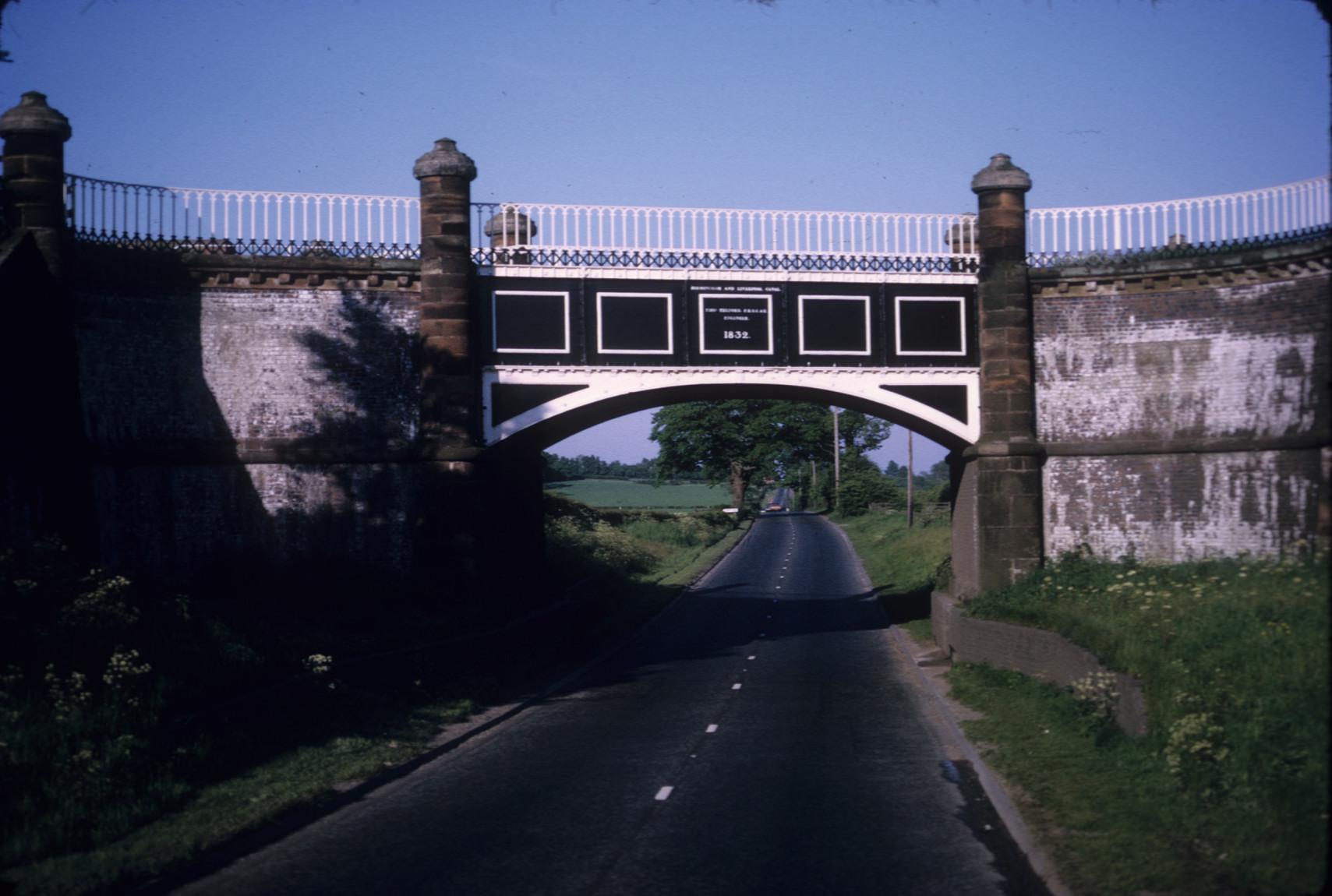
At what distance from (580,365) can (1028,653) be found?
9816 millimetres

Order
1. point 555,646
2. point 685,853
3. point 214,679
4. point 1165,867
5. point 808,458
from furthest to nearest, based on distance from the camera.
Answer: point 808,458 → point 555,646 → point 214,679 → point 685,853 → point 1165,867

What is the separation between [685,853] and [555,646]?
50.5 feet

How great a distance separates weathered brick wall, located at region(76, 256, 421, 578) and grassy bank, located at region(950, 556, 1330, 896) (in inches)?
466

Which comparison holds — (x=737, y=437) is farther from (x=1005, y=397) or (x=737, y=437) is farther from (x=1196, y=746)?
(x=1196, y=746)

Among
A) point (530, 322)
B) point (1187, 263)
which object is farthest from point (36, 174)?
point (1187, 263)

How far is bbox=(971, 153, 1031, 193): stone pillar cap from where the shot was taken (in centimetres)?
2266

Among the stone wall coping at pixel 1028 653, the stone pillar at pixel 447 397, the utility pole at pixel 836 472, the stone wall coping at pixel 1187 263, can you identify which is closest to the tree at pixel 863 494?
the utility pole at pixel 836 472

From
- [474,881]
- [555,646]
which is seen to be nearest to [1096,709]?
[474,881]

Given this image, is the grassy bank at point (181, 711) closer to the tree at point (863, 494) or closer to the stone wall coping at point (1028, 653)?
the stone wall coping at point (1028, 653)

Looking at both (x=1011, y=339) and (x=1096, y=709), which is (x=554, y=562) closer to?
(x=1011, y=339)

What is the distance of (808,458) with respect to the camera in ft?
366

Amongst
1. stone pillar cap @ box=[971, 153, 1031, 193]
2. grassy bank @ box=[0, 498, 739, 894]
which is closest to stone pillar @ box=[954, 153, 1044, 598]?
stone pillar cap @ box=[971, 153, 1031, 193]

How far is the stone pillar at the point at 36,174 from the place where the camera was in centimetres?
1966

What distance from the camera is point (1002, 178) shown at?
22.7 m
